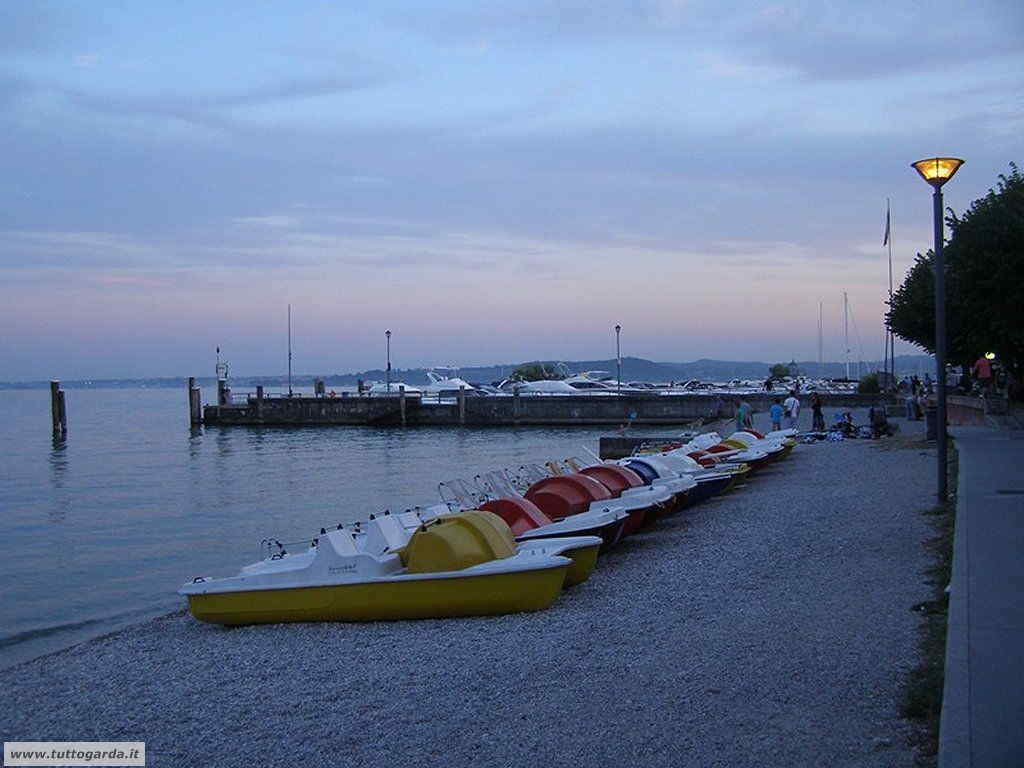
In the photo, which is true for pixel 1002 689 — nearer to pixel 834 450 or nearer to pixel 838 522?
pixel 838 522

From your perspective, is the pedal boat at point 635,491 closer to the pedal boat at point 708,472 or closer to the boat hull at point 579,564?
the pedal boat at point 708,472

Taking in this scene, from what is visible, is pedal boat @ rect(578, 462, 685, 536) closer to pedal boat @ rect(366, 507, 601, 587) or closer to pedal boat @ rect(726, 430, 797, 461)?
pedal boat @ rect(366, 507, 601, 587)

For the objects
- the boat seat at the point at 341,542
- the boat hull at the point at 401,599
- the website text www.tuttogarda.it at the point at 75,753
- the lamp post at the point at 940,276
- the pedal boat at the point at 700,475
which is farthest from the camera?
the pedal boat at the point at 700,475

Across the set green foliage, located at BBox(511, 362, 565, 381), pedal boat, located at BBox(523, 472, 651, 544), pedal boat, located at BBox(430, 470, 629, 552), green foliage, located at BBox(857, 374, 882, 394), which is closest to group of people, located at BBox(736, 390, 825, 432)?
pedal boat, located at BBox(523, 472, 651, 544)

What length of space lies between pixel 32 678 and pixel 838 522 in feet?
32.8

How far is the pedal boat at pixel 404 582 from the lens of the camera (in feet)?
35.0

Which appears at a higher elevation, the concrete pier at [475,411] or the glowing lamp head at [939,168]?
the glowing lamp head at [939,168]

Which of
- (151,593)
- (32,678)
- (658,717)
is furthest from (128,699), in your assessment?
(151,593)

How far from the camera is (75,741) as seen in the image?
7.73 meters

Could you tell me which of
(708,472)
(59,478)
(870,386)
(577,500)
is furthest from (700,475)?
(870,386)

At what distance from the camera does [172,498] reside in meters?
33.8

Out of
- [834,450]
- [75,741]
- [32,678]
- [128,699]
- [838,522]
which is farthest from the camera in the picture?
[834,450]

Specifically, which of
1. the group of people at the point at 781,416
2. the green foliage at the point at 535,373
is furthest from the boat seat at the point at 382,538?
the green foliage at the point at 535,373

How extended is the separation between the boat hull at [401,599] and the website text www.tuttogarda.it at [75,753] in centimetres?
373
